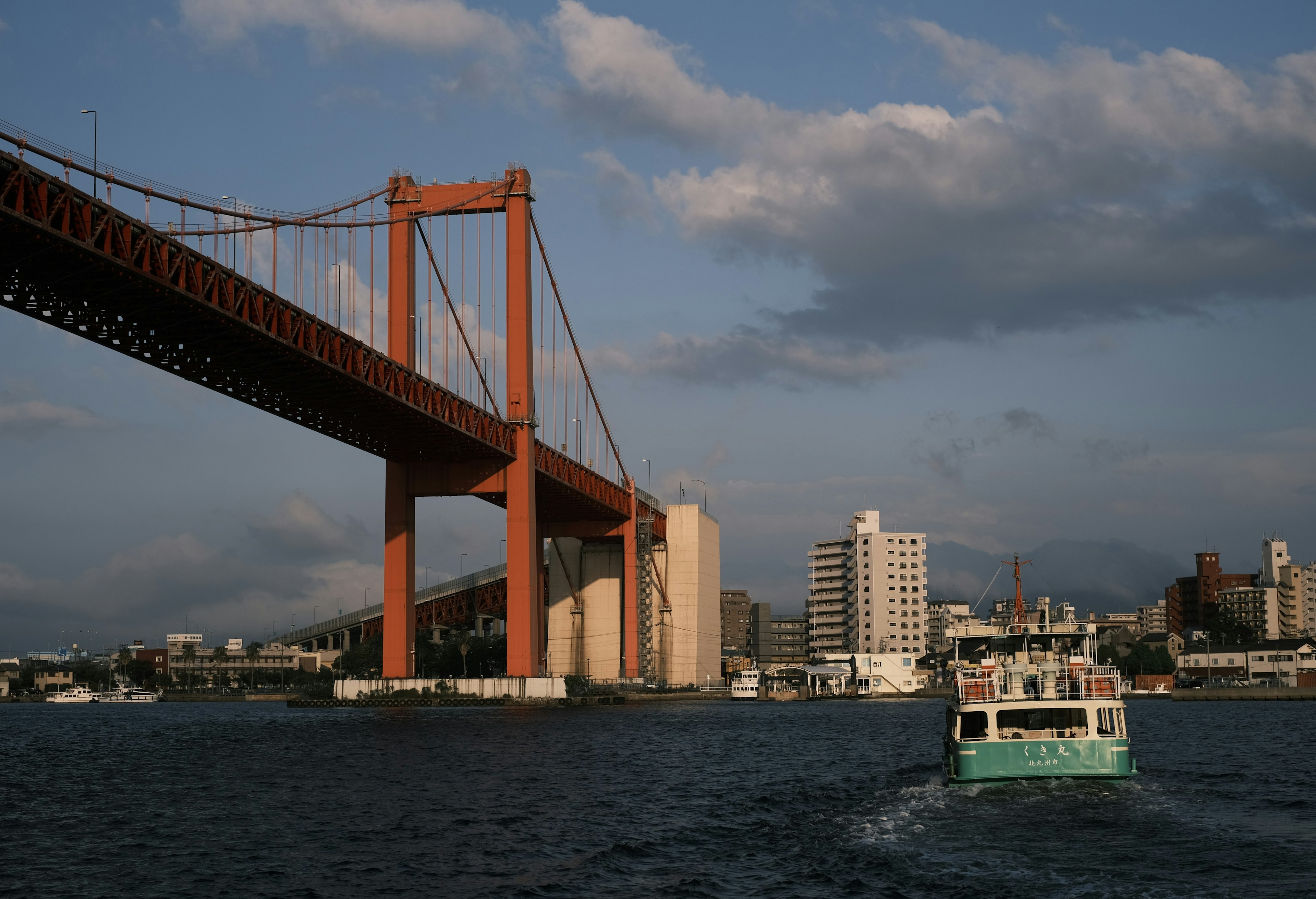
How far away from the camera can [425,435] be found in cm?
7694

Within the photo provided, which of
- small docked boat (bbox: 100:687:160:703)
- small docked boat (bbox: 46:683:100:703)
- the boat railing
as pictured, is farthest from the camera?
small docked boat (bbox: 100:687:160:703)

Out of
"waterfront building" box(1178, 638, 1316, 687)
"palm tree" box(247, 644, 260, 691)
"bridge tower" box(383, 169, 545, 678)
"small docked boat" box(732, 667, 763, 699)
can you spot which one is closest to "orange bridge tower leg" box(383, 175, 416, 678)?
"bridge tower" box(383, 169, 545, 678)

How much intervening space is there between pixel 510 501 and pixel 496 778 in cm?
4614

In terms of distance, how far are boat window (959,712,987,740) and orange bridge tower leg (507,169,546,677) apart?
5338 centimetres

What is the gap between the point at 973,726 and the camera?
97.2ft

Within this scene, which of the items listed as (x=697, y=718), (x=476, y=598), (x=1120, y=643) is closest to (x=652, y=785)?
(x=697, y=718)

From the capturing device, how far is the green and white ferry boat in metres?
28.1

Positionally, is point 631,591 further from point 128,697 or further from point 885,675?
point 128,697

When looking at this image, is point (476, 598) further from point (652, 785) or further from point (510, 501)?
point (652, 785)

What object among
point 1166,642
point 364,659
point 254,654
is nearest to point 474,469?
point 364,659

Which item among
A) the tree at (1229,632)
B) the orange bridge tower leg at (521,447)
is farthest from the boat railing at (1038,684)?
the tree at (1229,632)

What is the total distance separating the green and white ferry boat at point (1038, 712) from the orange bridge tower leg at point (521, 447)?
5199 centimetres

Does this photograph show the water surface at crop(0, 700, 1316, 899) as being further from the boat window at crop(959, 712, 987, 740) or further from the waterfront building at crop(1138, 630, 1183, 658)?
the waterfront building at crop(1138, 630, 1183, 658)

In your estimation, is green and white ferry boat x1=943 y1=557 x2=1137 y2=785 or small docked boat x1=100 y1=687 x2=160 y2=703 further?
small docked boat x1=100 y1=687 x2=160 y2=703
